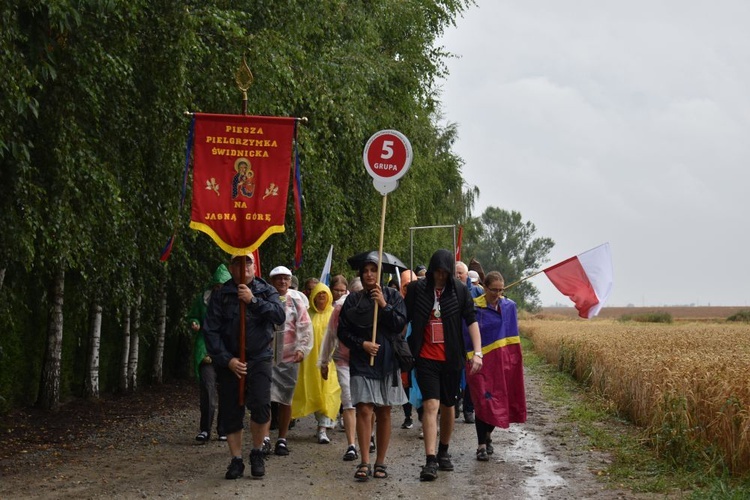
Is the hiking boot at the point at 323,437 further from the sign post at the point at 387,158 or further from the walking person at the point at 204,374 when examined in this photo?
the sign post at the point at 387,158

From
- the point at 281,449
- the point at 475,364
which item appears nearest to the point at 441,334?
the point at 475,364

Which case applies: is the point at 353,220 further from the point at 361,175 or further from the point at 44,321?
the point at 44,321

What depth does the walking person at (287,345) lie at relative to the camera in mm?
10828

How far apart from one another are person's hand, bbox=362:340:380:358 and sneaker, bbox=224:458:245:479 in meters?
1.42

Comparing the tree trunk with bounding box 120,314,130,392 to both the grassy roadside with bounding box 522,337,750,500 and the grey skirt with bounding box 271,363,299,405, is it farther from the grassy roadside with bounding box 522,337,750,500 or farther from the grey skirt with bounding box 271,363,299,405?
the grassy roadside with bounding box 522,337,750,500

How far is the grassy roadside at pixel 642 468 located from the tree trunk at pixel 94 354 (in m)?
6.75

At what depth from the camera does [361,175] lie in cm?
1972

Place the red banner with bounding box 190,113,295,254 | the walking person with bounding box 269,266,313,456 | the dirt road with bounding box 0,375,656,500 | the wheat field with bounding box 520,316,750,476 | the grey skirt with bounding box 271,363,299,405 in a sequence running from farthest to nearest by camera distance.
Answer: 1. the grey skirt with bounding box 271,363,299,405
2. the walking person with bounding box 269,266,313,456
3. the red banner with bounding box 190,113,295,254
4. the wheat field with bounding box 520,316,750,476
5. the dirt road with bounding box 0,375,656,500

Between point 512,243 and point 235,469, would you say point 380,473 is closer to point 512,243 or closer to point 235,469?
point 235,469

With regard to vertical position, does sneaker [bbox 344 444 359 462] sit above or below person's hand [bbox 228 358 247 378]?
below

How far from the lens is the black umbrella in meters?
9.69

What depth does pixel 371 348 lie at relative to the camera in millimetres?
9320

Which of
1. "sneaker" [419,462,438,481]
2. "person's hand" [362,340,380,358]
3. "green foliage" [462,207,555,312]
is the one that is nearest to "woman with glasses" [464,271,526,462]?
"sneaker" [419,462,438,481]

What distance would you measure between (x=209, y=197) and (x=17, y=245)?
180 cm
